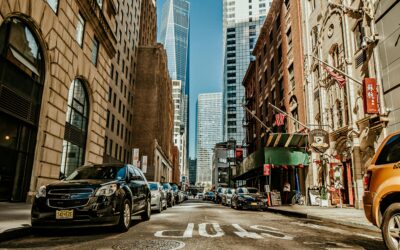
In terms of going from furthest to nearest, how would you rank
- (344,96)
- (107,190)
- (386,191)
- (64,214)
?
(344,96) < (107,190) < (64,214) < (386,191)

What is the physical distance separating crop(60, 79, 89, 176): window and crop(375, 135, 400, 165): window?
48.8ft

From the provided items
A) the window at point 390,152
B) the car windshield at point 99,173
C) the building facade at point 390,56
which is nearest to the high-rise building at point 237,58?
the building facade at point 390,56

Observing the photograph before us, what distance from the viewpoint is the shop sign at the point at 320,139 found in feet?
73.5

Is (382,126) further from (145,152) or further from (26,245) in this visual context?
(145,152)

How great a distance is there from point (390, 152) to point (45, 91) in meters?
13.6

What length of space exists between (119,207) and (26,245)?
2203 mm

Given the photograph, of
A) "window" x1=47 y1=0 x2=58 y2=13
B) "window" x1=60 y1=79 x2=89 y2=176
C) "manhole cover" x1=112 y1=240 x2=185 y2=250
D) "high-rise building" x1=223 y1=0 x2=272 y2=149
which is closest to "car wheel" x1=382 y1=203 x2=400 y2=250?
"manhole cover" x1=112 y1=240 x2=185 y2=250

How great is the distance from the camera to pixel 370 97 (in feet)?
54.9

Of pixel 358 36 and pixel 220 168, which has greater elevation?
pixel 358 36

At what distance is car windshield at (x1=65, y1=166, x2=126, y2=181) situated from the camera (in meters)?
8.70

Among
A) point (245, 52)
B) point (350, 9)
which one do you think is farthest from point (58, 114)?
point (245, 52)

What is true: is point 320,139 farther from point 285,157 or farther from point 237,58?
point 237,58

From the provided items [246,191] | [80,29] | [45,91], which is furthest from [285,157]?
[45,91]

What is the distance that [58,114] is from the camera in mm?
15633
